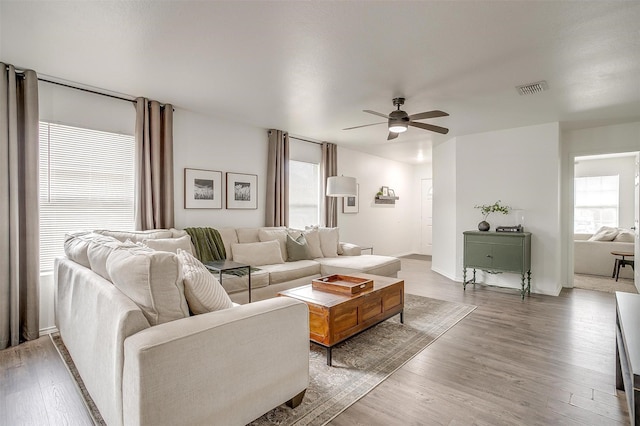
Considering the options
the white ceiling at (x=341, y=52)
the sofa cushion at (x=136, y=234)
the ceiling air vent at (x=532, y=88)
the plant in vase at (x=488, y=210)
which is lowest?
the sofa cushion at (x=136, y=234)

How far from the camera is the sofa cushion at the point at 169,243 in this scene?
11.2ft

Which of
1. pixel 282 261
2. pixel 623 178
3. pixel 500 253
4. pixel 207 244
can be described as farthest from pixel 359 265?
pixel 623 178

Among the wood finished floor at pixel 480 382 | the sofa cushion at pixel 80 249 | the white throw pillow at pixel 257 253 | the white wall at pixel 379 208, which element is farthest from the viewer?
the white wall at pixel 379 208

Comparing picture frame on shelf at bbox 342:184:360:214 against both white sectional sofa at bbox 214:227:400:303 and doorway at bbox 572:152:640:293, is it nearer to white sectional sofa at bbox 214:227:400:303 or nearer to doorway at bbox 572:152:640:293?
white sectional sofa at bbox 214:227:400:303

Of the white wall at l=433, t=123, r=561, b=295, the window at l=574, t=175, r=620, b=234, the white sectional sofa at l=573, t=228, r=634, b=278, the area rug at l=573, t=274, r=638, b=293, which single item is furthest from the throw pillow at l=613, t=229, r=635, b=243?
the white wall at l=433, t=123, r=561, b=295

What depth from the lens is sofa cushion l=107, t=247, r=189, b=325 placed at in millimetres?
1534

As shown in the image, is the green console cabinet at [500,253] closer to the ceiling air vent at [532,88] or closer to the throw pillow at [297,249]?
the ceiling air vent at [532,88]

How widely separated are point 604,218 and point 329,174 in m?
6.82

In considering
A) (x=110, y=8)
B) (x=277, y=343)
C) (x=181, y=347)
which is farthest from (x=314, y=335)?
(x=110, y=8)

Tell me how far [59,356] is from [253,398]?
2153mm

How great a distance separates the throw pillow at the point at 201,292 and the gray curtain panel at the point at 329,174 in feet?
14.5

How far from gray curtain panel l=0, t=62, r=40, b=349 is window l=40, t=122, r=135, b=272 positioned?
0.23 m

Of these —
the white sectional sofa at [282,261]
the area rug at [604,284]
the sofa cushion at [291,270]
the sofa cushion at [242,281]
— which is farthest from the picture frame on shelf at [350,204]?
the area rug at [604,284]

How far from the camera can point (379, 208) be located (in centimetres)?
784
